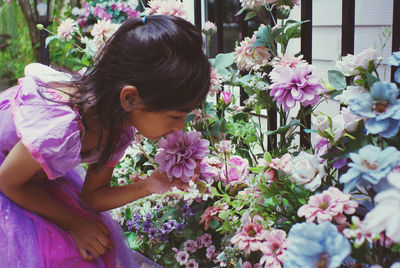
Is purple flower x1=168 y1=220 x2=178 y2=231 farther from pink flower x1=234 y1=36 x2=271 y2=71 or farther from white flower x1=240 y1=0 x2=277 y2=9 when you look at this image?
white flower x1=240 y1=0 x2=277 y2=9

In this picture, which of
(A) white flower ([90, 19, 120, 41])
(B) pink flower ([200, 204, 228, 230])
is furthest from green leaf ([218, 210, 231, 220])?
(A) white flower ([90, 19, 120, 41])

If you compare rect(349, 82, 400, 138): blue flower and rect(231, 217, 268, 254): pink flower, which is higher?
rect(349, 82, 400, 138): blue flower

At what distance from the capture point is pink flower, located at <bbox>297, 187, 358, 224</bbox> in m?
0.79

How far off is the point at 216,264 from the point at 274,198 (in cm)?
41

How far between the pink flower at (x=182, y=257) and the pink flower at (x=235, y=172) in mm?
236

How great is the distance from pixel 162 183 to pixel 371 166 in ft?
2.18

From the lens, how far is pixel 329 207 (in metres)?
0.80

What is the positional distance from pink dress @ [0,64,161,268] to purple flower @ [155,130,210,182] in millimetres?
214

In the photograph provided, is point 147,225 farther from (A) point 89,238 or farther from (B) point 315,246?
(B) point 315,246

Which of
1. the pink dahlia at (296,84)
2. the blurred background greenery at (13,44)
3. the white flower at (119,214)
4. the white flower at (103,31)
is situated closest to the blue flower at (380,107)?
the pink dahlia at (296,84)

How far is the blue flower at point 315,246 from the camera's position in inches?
25.7

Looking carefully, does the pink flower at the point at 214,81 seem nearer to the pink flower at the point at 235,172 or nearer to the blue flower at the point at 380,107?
the pink flower at the point at 235,172

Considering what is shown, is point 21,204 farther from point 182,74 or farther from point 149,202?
point 182,74

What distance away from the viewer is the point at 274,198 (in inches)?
40.0
